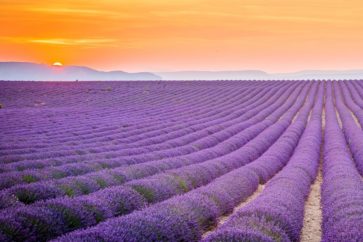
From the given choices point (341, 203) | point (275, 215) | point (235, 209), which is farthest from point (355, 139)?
point (275, 215)

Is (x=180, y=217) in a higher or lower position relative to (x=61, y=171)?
higher

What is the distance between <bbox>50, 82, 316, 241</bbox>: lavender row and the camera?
5.93 meters

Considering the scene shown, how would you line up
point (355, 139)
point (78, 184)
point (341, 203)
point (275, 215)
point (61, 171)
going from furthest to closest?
point (355, 139), point (61, 171), point (78, 184), point (341, 203), point (275, 215)

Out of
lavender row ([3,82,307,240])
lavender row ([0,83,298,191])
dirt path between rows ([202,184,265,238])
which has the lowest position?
dirt path between rows ([202,184,265,238])

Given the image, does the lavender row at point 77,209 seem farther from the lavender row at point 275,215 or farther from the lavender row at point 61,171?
the lavender row at point 61,171

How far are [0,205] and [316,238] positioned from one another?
16.6 feet

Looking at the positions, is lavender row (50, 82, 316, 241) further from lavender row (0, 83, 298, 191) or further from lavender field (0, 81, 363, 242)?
lavender row (0, 83, 298, 191)

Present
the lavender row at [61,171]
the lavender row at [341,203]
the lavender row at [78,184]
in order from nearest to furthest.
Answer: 1. the lavender row at [341,203]
2. the lavender row at [78,184]
3. the lavender row at [61,171]

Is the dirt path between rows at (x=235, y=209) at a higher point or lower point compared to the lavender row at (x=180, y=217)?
lower

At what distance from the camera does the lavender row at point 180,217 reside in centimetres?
593

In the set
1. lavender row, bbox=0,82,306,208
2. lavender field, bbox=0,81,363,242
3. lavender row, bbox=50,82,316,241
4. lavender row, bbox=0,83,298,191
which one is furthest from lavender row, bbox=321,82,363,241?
lavender row, bbox=0,83,298,191

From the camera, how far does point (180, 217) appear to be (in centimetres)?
Answer: 738

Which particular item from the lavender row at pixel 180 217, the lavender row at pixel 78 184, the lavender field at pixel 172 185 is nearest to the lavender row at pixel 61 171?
the lavender field at pixel 172 185

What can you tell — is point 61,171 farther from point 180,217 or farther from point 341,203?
point 341,203
